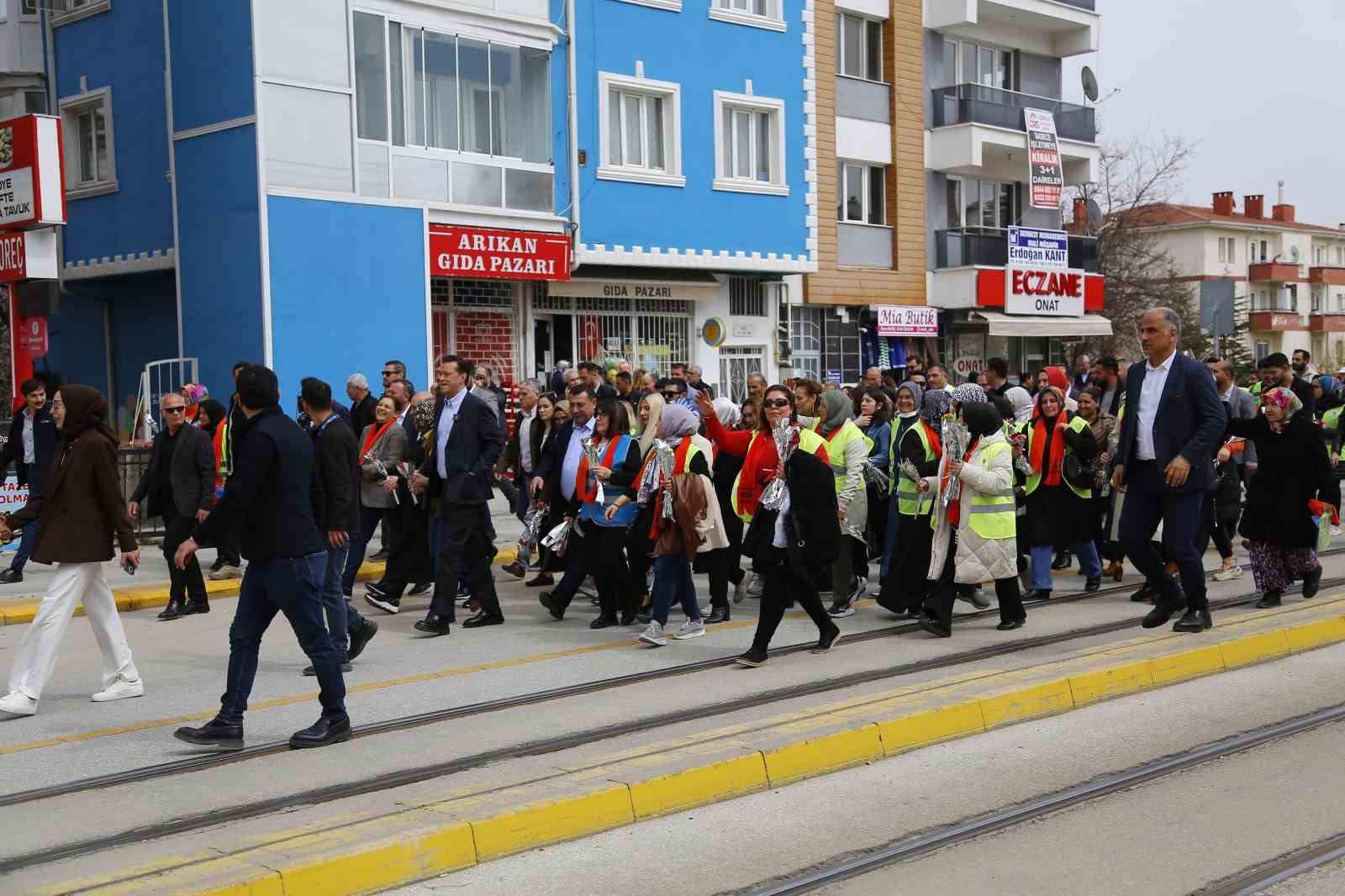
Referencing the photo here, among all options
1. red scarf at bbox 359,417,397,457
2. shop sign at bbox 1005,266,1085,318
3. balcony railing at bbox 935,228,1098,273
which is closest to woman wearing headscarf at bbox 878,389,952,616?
red scarf at bbox 359,417,397,457

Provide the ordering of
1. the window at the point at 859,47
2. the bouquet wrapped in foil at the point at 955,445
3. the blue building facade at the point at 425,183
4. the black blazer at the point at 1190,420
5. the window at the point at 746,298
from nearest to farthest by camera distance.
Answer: the black blazer at the point at 1190,420 < the bouquet wrapped in foil at the point at 955,445 < the blue building facade at the point at 425,183 < the window at the point at 746,298 < the window at the point at 859,47

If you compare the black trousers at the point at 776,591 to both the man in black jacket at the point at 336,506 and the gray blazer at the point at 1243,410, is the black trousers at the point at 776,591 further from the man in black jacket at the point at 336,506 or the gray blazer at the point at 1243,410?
the gray blazer at the point at 1243,410

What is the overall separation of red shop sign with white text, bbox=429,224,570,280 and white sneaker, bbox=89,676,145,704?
1296cm

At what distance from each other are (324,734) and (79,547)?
2.12 meters

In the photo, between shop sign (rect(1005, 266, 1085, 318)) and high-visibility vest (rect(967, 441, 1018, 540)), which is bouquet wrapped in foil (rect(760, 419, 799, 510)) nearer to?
high-visibility vest (rect(967, 441, 1018, 540))

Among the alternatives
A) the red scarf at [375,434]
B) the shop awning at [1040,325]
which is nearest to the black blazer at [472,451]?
the red scarf at [375,434]

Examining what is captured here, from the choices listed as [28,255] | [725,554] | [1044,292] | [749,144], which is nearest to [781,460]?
[725,554]

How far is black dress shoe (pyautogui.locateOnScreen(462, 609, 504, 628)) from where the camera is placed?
11.0 meters

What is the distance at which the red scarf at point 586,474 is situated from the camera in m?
10.5

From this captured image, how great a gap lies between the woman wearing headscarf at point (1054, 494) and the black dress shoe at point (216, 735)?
262 inches

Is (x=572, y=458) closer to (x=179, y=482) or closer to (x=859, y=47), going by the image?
(x=179, y=482)

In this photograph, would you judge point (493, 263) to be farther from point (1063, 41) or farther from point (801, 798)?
point (1063, 41)

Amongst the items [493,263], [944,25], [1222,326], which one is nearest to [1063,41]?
[944,25]

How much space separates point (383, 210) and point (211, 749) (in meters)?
14.0
